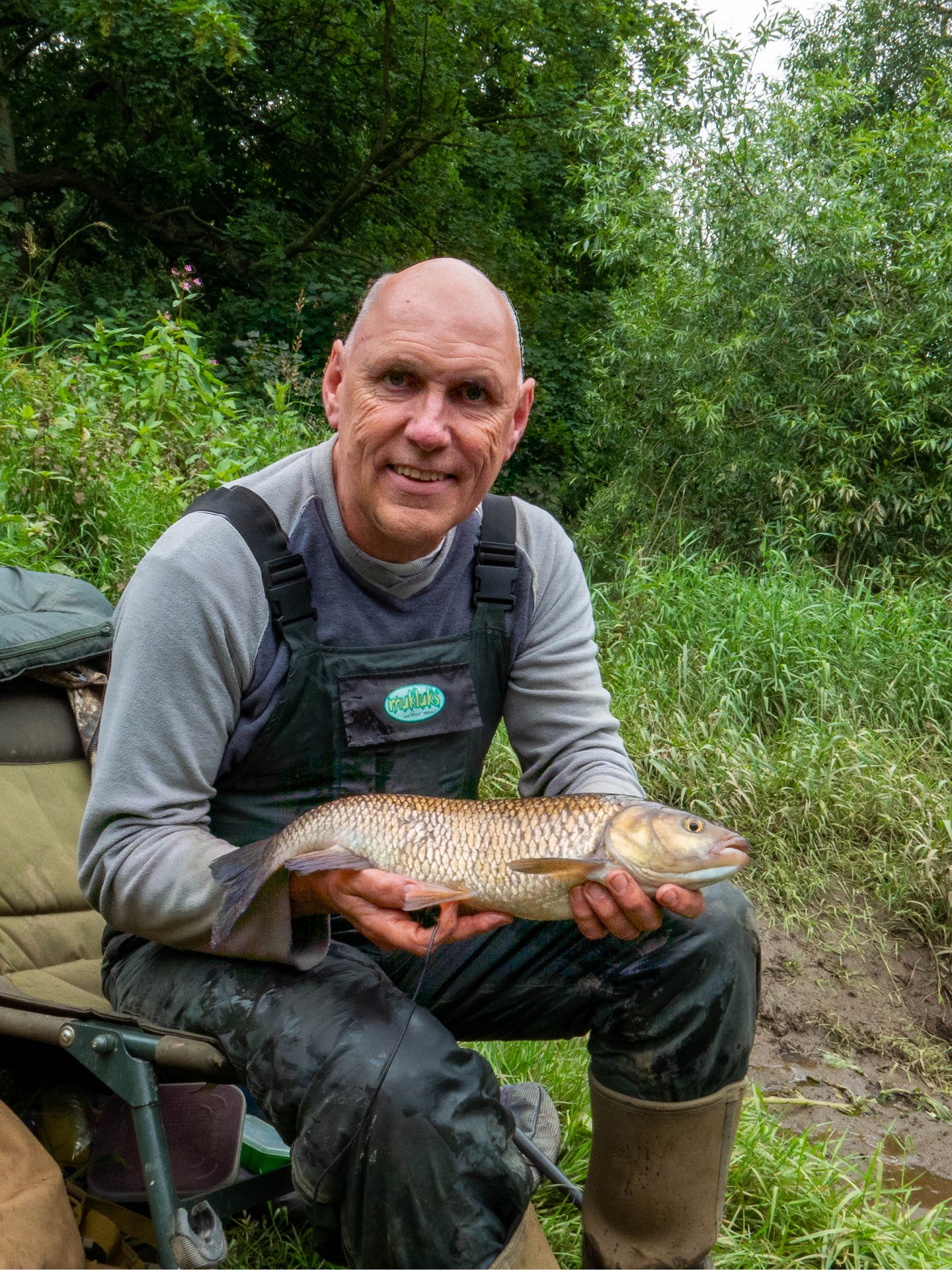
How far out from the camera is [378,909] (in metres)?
1.89

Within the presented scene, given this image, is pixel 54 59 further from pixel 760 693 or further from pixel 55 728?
pixel 55 728

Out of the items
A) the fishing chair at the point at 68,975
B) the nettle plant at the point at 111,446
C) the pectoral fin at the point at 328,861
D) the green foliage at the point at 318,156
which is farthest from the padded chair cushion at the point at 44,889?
the green foliage at the point at 318,156

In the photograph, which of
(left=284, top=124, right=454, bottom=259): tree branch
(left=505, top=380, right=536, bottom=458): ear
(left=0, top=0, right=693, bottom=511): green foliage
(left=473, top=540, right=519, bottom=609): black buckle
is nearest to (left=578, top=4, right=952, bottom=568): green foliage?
(left=0, top=0, right=693, bottom=511): green foliage

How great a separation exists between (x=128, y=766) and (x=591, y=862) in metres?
0.78

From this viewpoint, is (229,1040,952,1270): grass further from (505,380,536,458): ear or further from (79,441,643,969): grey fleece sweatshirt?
(505,380,536,458): ear

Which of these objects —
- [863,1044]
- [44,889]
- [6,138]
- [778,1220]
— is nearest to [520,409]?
[44,889]

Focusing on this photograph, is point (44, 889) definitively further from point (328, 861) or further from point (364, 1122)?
point (364, 1122)

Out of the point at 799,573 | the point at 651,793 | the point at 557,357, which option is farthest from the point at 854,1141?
the point at 557,357

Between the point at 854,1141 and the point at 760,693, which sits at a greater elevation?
the point at 760,693

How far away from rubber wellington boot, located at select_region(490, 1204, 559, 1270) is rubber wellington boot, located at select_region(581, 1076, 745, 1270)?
23 cm

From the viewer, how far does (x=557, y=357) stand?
14477 mm

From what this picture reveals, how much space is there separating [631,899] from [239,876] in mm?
613

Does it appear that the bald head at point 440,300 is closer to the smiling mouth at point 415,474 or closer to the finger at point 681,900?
the smiling mouth at point 415,474

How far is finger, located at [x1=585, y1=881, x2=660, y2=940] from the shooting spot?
1871mm
